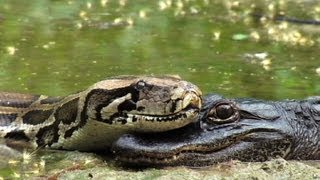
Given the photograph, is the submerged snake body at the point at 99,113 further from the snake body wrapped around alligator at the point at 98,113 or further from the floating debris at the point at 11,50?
the floating debris at the point at 11,50

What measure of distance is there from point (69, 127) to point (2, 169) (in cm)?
78

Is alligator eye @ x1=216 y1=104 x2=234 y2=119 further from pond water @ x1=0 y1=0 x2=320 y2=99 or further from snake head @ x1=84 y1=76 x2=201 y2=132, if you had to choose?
pond water @ x1=0 y1=0 x2=320 y2=99

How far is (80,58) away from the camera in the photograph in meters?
9.61

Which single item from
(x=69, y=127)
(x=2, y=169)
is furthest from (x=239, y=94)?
(x=2, y=169)

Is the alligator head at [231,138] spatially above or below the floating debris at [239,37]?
below

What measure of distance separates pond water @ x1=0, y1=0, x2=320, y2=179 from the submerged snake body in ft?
3.34

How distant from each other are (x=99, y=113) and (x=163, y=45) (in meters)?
5.02

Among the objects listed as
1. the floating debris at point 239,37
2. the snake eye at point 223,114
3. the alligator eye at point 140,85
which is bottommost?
the snake eye at point 223,114

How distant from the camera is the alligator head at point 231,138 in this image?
5.43 m

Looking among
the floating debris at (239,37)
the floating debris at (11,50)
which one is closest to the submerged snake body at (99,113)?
the floating debris at (11,50)

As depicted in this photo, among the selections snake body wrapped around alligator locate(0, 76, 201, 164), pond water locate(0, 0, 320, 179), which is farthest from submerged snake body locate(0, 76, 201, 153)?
pond water locate(0, 0, 320, 179)

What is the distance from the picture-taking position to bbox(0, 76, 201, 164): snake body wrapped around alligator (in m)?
5.46

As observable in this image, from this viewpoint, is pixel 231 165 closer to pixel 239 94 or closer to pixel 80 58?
pixel 239 94

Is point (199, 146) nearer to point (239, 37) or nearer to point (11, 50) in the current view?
point (11, 50)
